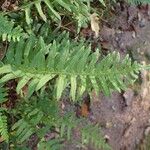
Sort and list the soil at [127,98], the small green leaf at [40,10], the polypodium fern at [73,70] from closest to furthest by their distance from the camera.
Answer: the polypodium fern at [73,70] < the small green leaf at [40,10] < the soil at [127,98]

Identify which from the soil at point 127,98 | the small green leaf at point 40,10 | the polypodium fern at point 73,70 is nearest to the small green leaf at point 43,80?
the polypodium fern at point 73,70

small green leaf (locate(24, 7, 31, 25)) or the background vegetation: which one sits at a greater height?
small green leaf (locate(24, 7, 31, 25))

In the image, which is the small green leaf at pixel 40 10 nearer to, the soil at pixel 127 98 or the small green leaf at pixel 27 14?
the small green leaf at pixel 27 14

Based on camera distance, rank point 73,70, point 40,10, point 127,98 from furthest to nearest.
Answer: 1. point 127,98
2. point 40,10
3. point 73,70

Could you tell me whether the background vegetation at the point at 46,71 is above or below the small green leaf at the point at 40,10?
below

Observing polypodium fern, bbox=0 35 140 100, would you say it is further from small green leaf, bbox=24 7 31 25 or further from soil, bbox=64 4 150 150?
soil, bbox=64 4 150 150

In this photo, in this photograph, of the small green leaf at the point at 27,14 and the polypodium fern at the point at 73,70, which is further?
the small green leaf at the point at 27,14

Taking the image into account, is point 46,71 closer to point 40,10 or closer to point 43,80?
point 43,80

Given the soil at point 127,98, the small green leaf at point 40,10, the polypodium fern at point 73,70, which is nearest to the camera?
the polypodium fern at point 73,70

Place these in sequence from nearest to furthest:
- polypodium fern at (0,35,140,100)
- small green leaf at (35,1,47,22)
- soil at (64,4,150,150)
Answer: polypodium fern at (0,35,140,100) → small green leaf at (35,1,47,22) → soil at (64,4,150,150)

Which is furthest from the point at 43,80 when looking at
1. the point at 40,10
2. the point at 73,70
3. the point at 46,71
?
the point at 40,10

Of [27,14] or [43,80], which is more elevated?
[27,14]

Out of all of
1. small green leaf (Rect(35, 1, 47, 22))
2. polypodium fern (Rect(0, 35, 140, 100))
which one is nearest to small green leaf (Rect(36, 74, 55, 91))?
polypodium fern (Rect(0, 35, 140, 100))
